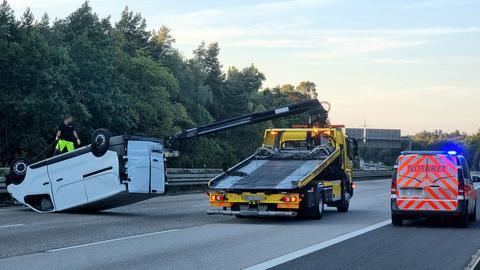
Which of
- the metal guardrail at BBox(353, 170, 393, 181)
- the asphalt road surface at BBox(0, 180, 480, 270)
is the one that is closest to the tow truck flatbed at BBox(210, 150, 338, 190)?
the asphalt road surface at BBox(0, 180, 480, 270)

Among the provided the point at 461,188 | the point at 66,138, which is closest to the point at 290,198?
the point at 461,188

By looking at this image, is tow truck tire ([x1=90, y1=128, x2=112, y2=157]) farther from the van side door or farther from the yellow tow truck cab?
the yellow tow truck cab

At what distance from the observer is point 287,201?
16484 mm

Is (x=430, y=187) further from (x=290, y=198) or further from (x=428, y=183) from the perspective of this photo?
(x=290, y=198)

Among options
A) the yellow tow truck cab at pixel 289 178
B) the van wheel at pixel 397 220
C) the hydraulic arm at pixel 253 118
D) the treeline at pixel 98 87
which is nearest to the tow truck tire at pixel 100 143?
the yellow tow truck cab at pixel 289 178

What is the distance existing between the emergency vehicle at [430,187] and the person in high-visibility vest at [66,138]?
8.45 meters

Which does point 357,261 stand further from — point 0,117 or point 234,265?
point 0,117

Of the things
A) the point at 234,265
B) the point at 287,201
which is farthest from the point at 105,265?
the point at 287,201

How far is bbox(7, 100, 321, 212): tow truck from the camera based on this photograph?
1692 centimetres

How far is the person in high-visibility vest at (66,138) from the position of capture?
18.2 metres

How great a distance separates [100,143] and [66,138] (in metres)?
1.71

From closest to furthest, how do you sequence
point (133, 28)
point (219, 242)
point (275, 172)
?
1. point (219, 242)
2. point (275, 172)
3. point (133, 28)

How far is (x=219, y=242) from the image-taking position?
12641mm

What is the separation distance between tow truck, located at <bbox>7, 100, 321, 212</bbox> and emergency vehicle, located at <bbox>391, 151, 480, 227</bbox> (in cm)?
598
